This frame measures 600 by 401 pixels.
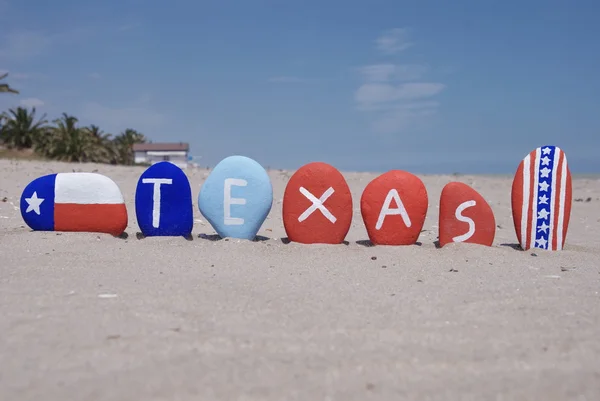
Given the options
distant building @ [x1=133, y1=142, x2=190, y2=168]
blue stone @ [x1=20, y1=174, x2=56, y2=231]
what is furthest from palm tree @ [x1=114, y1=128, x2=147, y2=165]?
blue stone @ [x1=20, y1=174, x2=56, y2=231]

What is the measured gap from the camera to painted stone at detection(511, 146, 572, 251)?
22.1ft

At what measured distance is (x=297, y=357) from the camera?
3.03 meters

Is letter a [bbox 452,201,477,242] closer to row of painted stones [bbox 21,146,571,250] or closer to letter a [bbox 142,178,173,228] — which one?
row of painted stones [bbox 21,146,571,250]

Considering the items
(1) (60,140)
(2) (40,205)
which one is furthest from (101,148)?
(2) (40,205)

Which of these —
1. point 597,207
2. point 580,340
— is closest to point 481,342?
point 580,340

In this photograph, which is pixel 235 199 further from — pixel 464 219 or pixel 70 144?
pixel 70 144

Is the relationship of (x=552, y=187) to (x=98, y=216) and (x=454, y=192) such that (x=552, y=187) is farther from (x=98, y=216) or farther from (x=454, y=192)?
(x=98, y=216)

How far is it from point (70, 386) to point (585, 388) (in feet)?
7.40

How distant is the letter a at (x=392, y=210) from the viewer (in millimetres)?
6652

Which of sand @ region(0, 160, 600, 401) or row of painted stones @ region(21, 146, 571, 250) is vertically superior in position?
row of painted stones @ region(21, 146, 571, 250)

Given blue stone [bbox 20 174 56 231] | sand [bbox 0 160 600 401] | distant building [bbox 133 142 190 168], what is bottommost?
sand [bbox 0 160 600 401]

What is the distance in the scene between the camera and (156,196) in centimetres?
677

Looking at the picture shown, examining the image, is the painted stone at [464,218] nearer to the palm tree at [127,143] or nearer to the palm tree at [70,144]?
the palm tree at [70,144]

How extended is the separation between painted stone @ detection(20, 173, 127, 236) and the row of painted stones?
0.04 feet
